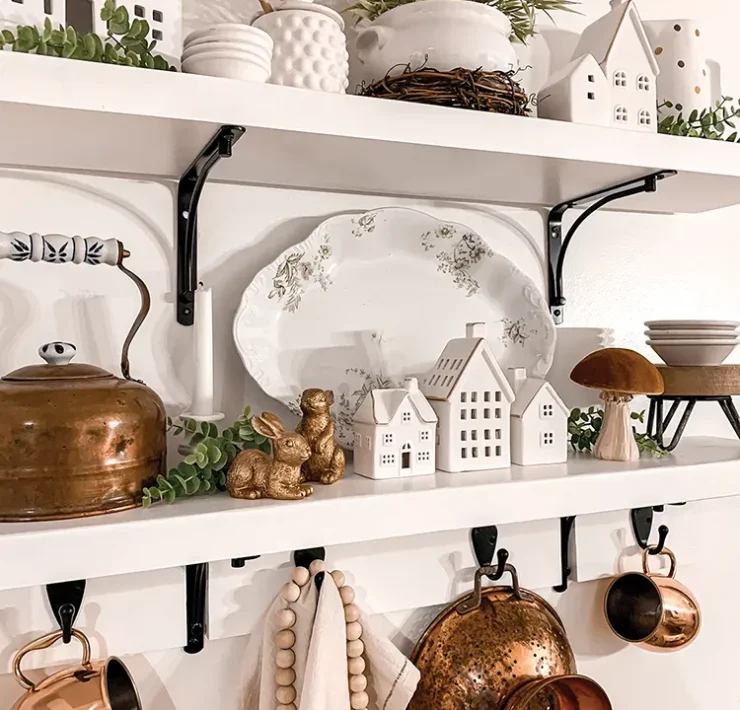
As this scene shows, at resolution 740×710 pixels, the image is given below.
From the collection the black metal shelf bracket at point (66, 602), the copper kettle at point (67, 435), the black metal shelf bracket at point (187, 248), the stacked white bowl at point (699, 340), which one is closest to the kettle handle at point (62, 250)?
the copper kettle at point (67, 435)

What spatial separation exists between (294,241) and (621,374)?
15.8 inches

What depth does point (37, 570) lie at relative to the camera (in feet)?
1.91

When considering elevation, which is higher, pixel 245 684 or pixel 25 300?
pixel 25 300

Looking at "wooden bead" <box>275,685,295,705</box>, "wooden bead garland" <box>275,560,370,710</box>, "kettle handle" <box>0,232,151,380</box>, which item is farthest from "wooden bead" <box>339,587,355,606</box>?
"kettle handle" <box>0,232,151,380</box>

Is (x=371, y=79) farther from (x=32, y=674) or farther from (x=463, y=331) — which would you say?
(x=32, y=674)

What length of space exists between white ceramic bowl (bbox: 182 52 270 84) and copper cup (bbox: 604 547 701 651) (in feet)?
2.62

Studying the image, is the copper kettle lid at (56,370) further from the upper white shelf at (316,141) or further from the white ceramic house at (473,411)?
the white ceramic house at (473,411)

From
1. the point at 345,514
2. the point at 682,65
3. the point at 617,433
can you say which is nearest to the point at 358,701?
the point at 345,514

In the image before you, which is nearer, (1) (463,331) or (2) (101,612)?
(2) (101,612)

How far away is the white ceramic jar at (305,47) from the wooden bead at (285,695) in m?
0.61

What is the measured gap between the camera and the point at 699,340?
3.05 ft

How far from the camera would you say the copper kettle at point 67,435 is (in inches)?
24.1

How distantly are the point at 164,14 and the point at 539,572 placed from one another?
78cm

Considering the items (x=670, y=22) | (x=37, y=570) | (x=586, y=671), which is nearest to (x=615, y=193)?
(x=670, y=22)
